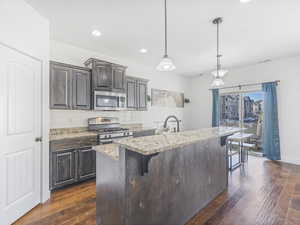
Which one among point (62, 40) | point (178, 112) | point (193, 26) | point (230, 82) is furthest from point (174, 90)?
point (62, 40)

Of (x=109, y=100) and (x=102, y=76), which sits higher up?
(x=102, y=76)

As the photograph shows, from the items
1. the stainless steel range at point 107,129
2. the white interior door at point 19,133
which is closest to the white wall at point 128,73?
the stainless steel range at point 107,129

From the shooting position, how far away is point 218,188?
2715 mm

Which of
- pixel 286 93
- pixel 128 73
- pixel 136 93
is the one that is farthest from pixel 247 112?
pixel 128 73

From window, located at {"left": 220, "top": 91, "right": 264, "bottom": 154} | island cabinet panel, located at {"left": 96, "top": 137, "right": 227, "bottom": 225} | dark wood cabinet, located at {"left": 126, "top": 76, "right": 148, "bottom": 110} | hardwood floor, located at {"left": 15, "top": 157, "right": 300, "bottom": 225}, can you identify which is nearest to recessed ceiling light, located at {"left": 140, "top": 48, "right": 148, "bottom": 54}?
dark wood cabinet, located at {"left": 126, "top": 76, "right": 148, "bottom": 110}

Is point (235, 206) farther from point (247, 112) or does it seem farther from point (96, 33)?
point (247, 112)

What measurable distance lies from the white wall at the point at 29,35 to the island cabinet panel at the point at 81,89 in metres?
0.77

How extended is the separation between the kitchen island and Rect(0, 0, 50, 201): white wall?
1.34 meters

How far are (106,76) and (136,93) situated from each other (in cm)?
109

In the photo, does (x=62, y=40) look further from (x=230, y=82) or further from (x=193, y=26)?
(x=230, y=82)

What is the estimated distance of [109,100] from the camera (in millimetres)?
3920

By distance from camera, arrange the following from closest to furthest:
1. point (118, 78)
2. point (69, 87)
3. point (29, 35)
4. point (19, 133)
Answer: point (19, 133) < point (29, 35) < point (69, 87) < point (118, 78)

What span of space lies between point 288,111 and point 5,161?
629cm

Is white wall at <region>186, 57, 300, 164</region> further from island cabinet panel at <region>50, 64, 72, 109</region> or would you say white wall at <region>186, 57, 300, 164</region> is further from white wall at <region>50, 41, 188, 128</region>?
island cabinet panel at <region>50, 64, 72, 109</region>
